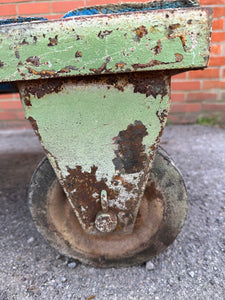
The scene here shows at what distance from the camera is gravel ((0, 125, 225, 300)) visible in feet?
3.01

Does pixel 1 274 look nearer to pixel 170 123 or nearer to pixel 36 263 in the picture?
pixel 36 263

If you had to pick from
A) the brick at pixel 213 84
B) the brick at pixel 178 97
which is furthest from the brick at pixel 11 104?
the brick at pixel 213 84

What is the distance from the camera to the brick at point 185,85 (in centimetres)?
234

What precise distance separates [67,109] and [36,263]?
25.5 inches

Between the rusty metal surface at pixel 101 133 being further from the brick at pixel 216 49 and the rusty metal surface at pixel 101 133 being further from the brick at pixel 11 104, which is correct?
the brick at pixel 11 104

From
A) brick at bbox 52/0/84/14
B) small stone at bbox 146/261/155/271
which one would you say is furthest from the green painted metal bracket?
brick at bbox 52/0/84/14

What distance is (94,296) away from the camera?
0.91 m

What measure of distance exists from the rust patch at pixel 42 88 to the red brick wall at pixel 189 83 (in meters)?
1.47

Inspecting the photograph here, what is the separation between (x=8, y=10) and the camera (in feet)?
6.91

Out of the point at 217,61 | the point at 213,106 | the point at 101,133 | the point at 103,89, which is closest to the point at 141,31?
the point at 103,89

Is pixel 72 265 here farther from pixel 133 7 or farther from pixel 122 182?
pixel 133 7

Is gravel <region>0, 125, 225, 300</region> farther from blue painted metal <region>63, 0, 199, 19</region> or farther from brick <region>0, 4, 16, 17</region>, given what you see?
brick <region>0, 4, 16, 17</region>

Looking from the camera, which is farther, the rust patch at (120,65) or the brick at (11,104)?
the brick at (11,104)

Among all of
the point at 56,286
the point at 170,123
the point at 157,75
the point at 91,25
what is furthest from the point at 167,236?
the point at 170,123
